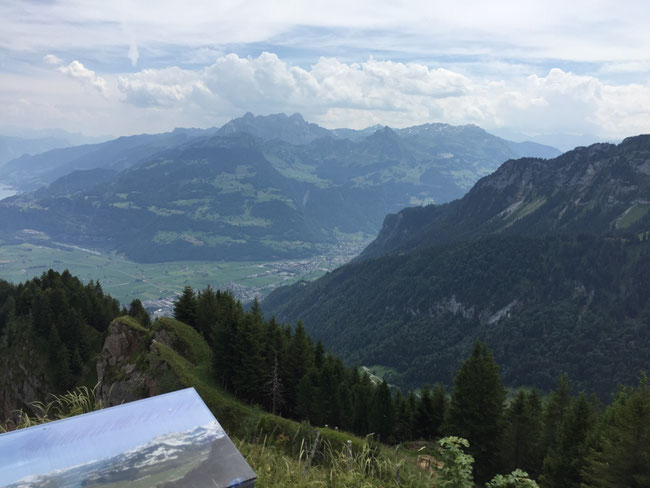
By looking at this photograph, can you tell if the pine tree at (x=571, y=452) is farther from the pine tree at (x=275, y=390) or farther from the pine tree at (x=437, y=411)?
the pine tree at (x=275, y=390)

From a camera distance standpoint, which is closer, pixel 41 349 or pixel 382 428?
pixel 382 428

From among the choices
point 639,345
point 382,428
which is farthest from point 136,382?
point 639,345

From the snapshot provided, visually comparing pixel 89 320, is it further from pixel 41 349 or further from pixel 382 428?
pixel 382 428

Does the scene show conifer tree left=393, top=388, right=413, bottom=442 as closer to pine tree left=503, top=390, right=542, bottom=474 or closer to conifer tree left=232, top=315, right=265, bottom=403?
pine tree left=503, top=390, right=542, bottom=474

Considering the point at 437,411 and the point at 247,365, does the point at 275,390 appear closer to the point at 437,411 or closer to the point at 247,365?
the point at 247,365

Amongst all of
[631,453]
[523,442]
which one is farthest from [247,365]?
[631,453]

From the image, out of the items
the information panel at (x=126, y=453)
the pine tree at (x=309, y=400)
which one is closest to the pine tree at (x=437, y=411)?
the pine tree at (x=309, y=400)
